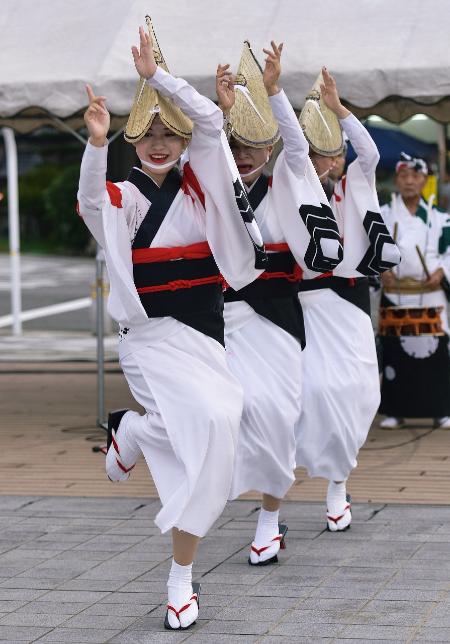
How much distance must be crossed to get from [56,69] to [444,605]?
5.33 m

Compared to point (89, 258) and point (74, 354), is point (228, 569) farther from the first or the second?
point (89, 258)

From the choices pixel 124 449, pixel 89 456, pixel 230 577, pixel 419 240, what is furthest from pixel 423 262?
pixel 124 449

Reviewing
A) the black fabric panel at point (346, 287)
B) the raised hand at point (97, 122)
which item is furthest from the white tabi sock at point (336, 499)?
the raised hand at point (97, 122)

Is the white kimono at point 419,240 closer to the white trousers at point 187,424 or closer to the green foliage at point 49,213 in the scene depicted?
the white trousers at point 187,424

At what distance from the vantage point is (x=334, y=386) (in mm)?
6977

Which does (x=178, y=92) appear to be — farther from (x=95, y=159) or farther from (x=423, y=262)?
(x=423, y=262)

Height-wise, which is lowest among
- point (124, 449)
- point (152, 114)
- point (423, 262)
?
point (124, 449)

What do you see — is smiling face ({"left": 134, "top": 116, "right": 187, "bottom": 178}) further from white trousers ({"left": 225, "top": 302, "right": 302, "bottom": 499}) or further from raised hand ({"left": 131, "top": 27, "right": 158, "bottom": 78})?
white trousers ({"left": 225, "top": 302, "right": 302, "bottom": 499})

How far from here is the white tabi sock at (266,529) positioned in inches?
251

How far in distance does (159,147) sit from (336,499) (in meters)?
2.25

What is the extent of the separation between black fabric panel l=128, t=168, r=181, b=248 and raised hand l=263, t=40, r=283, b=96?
0.88 metres

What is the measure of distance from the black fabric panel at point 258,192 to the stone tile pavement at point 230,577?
158 centimetres

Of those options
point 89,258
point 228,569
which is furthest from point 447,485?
point 89,258

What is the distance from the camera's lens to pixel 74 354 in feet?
49.9
